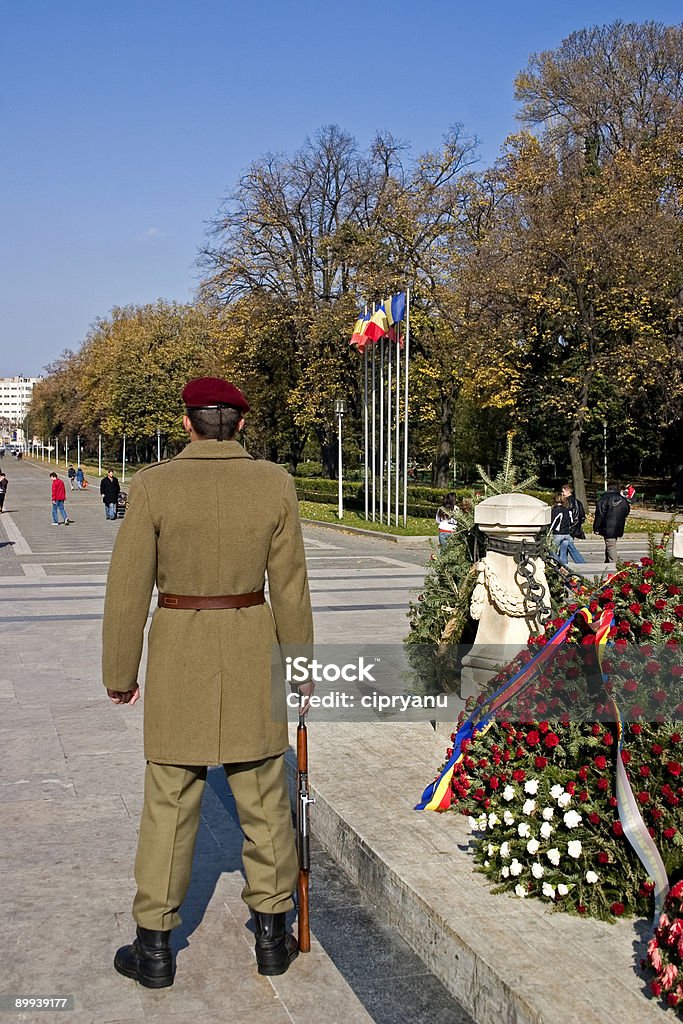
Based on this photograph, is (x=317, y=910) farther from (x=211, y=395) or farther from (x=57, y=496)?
(x=57, y=496)

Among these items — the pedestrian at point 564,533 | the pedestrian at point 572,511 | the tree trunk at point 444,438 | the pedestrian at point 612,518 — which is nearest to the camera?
the pedestrian at point 564,533

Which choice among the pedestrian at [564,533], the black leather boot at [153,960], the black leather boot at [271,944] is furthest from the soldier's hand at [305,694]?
the pedestrian at [564,533]

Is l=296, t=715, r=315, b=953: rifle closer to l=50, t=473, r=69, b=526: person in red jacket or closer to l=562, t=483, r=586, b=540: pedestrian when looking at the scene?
l=562, t=483, r=586, b=540: pedestrian

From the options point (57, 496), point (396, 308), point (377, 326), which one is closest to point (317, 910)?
point (396, 308)

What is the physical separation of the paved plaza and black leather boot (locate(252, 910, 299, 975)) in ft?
0.14

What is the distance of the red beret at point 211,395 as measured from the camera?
4.09 meters

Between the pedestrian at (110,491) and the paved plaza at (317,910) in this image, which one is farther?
the pedestrian at (110,491)

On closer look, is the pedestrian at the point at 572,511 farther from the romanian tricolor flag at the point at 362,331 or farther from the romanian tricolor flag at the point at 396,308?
the romanian tricolor flag at the point at 362,331

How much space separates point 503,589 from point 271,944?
316 cm

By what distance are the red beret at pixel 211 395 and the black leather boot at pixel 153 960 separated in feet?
6.15

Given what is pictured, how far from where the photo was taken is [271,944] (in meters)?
4.12

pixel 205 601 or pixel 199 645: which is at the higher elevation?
pixel 205 601

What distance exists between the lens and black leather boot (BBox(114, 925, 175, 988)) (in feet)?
13.1

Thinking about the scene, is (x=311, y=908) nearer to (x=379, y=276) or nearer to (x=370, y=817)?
(x=370, y=817)
